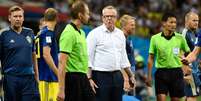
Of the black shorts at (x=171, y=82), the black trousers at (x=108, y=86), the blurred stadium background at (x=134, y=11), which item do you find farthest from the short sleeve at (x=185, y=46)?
the blurred stadium background at (x=134, y=11)

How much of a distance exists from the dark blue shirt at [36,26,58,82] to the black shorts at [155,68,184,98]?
225 centimetres

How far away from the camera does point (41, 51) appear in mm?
11188

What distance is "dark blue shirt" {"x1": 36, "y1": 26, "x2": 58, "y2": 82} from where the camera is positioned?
10945mm

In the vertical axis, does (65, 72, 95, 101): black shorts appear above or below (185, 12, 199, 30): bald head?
below

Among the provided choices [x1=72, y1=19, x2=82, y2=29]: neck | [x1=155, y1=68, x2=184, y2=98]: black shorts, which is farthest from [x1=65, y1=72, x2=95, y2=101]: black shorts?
[x1=155, y1=68, x2=184, y2=98]: black shorts

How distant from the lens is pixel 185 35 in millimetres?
12945

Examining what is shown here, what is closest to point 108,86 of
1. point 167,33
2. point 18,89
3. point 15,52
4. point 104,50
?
point 104,50

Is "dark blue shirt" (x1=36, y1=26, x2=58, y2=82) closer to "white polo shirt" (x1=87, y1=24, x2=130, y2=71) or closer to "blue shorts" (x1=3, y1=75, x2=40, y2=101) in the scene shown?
"white polo shirt" (x1=87, y1=24, x2=130, y2=71)

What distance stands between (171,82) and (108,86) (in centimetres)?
263

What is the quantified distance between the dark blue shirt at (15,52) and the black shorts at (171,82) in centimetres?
351

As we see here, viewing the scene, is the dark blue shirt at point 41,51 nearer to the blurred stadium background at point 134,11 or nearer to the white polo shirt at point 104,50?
the white polo shirt at point 104,50

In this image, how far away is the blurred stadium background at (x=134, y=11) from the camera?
23.8 m

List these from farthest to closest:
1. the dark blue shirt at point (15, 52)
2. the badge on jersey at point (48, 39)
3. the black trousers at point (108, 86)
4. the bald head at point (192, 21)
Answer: the bald head at point (192, 21) → the badge on jersey at point (48, 39) → the black trousers at point (108, 86) → the dark blue shirt at point (15, 52)

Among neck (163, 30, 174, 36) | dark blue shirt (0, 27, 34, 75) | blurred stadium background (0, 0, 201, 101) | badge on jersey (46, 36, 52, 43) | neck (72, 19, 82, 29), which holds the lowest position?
dark blue shirt (0, 27, 34, 75)
